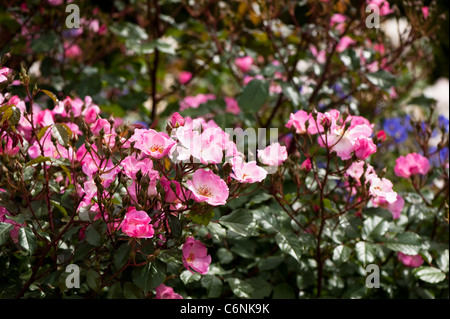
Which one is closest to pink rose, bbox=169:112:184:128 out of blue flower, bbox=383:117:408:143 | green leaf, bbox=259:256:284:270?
green leaf, bbox=259:256:284:270

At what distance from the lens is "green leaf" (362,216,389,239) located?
4.69 feet

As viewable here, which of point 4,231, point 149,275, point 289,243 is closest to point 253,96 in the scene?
point 289,243

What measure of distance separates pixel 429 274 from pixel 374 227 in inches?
8.4

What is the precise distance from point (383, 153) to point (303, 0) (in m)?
0.84

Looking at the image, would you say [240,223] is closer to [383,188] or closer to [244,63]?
[383,188]

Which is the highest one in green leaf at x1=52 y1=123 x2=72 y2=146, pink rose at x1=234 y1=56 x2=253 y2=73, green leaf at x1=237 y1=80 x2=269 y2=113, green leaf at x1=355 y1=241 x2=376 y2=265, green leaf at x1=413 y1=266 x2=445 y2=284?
pink rose at x1=234 y1=56 x2=253 y2=73

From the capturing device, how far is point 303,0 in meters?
2.14

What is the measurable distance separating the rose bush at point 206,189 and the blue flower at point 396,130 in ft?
1.33

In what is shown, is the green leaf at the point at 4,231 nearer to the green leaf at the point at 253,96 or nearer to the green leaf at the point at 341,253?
the green leaf at the point at 341,253

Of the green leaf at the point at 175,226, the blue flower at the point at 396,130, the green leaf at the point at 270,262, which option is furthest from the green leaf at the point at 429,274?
the blue flower at the point at 396,130

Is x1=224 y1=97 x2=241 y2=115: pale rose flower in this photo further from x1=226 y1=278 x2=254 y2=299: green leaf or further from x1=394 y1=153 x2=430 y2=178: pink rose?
x1=226 y1=278 x2=254 y2=299: green leaf

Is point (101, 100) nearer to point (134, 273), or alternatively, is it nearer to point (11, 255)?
point (11, 255)

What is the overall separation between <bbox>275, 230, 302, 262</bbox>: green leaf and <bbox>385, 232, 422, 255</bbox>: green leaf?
287 millimetres
